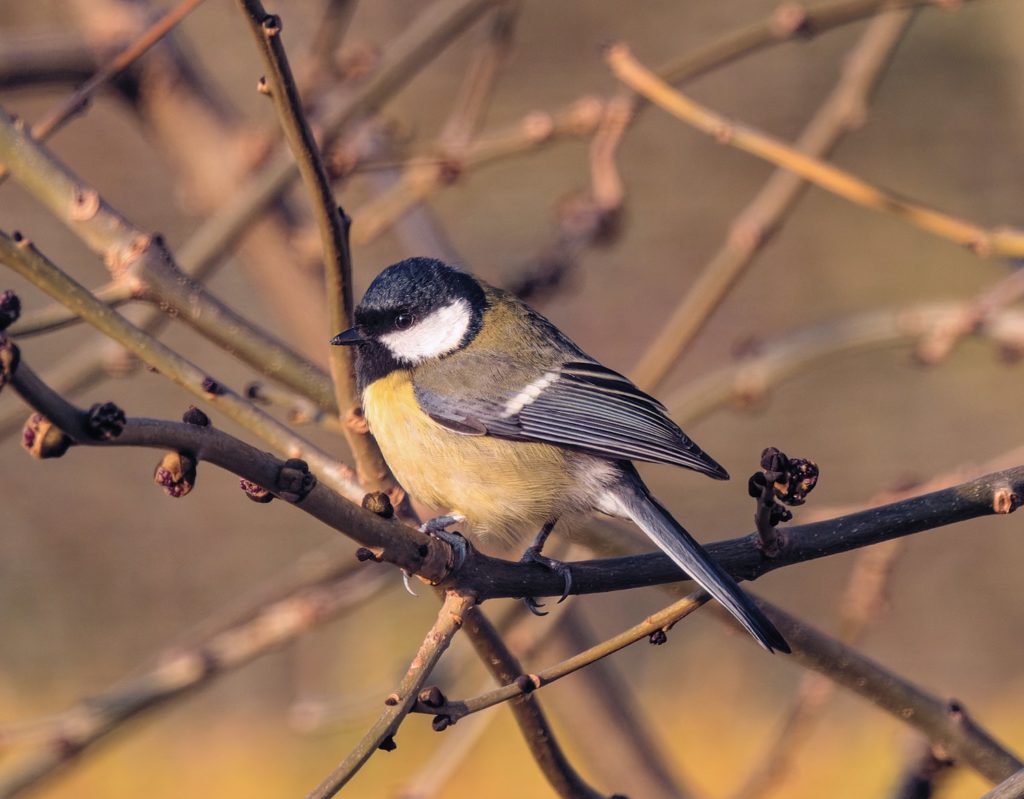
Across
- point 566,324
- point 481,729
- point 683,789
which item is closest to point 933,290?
point 566,324

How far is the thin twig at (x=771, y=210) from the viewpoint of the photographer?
256cm

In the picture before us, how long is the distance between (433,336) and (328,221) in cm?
90

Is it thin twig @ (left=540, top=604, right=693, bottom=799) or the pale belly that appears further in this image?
thin twig @ (left=540, top=604, right=693, bottom=799)

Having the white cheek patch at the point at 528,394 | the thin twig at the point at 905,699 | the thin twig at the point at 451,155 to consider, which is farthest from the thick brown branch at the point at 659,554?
the thin twig at the point at 451,155

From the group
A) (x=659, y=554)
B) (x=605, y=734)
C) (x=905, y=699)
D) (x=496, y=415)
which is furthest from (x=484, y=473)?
(x=905, y=699)

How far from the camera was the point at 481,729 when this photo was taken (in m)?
2.32

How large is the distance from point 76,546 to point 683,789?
3.51 m

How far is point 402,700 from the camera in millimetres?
1311

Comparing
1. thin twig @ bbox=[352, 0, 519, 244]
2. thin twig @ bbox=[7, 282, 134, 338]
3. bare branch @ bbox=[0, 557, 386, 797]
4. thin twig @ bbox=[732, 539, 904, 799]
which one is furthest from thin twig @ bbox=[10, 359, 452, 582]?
thin twig @ bbox=[352, 0, 519, 244]

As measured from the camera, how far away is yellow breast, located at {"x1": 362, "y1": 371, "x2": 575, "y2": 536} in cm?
216

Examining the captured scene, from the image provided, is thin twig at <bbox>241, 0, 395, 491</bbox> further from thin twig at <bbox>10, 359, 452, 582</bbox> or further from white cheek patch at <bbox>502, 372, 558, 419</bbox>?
white cheek patch at <bbox>502, 372, 558, 419</bbox>

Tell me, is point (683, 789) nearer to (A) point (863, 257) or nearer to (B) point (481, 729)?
(B) point (481, 729)

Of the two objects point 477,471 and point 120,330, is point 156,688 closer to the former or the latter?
point 477,471

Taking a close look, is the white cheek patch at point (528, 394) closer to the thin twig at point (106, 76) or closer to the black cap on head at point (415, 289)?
the black cap on head at point (415, 289)
